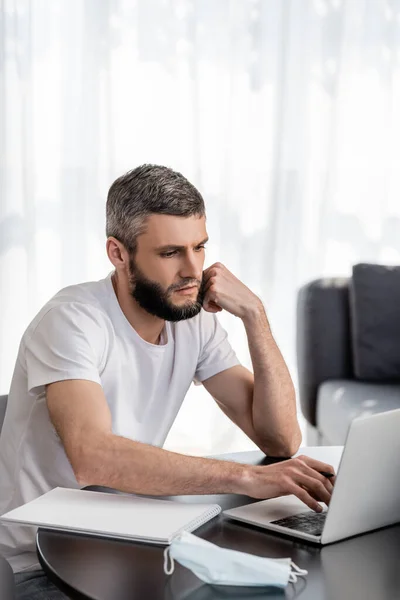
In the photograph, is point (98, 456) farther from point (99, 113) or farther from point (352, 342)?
point (99, 113)

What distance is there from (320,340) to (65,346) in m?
2.08

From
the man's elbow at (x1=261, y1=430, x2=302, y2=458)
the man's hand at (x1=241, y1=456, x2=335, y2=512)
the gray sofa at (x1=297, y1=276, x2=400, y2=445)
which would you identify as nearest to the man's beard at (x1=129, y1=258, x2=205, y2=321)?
the man's elbow at (x1=261, y1=430, x2=302, y2=458)

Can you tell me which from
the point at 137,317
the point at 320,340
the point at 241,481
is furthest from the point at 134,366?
the point at 320,340

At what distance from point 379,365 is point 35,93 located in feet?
5.92

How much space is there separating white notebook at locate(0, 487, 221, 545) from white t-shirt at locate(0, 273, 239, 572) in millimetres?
197

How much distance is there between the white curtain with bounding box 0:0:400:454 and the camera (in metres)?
3.83

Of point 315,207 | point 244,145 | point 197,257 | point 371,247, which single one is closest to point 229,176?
point 244,145

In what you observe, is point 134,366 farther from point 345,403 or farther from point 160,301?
point 345,403

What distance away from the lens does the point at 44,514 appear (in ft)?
4.40

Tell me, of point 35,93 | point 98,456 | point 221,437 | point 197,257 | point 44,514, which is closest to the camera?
point 44,514

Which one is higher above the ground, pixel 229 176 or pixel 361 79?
pixel 361 79

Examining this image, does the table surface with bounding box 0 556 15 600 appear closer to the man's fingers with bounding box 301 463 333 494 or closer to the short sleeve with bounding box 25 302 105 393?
the short sleeve with bounding box 25 302 105 393

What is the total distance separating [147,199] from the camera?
1.78 m

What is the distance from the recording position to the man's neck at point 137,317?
1830 mm
